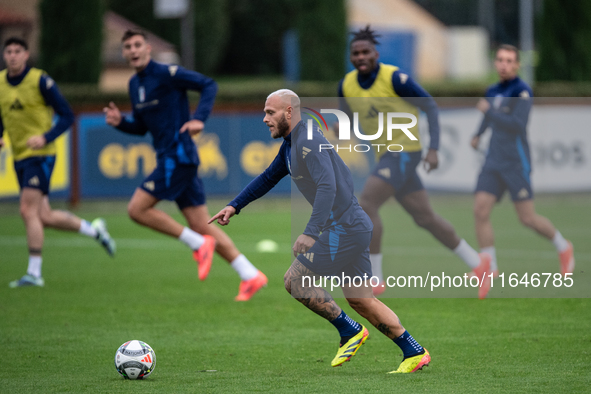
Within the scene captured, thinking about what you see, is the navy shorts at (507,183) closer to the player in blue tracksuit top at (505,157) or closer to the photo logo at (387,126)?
the player in blue tracksuit top at (505,157)

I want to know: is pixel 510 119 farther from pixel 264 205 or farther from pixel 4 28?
pixel 4 28

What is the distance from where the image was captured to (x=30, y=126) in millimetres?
9039

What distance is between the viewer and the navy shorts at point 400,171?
799 cm

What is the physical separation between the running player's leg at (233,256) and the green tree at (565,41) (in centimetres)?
1656

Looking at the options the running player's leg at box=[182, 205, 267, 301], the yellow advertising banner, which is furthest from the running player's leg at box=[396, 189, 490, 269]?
the yellow advertising banner

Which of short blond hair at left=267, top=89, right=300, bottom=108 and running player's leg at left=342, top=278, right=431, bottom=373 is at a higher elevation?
short blond hair at left=267, top=89, right=300, bottom=108

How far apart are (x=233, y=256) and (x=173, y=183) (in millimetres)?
904

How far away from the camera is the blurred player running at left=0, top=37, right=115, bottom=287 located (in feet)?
A: 29.3

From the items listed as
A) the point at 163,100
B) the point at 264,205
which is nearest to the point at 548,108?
the point at 264,205

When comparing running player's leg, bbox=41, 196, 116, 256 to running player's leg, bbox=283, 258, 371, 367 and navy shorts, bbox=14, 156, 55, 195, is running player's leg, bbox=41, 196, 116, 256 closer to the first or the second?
navy shorts, bbox=14, 156, 55, 195

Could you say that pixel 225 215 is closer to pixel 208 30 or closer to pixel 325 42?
pixel 325 42

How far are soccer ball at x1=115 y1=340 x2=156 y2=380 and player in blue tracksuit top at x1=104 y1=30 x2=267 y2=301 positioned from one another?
2.94 meters

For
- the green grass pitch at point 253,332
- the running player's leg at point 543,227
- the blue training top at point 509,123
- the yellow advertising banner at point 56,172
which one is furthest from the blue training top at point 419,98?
the yellow advertising banner at point 56,172

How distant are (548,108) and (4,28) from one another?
27310 millimetres
